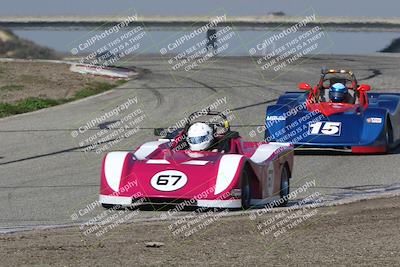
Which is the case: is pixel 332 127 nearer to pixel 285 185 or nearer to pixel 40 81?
pixel 285 185

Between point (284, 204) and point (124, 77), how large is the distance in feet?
61.5

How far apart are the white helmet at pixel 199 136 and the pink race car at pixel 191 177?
8cm

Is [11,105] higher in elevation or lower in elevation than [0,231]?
lower

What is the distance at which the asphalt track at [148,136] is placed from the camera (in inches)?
516

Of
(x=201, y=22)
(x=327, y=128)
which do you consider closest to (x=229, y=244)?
(x=327, y=128)

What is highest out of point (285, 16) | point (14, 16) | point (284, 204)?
point (284, 204)

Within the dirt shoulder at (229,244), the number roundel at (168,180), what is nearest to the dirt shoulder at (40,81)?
the number roundel at (168,180)

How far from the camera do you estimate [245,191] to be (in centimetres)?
1208

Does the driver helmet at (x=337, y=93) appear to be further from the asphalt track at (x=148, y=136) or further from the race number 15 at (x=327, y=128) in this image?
the asphalt track at (x=148, y=136)

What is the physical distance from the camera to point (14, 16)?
56625 millimetres

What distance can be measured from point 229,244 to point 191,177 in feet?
9.01

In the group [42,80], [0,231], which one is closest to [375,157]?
[0,231]

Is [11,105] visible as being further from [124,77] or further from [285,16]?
[285,16]

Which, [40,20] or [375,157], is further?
[40,20]
